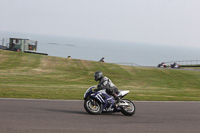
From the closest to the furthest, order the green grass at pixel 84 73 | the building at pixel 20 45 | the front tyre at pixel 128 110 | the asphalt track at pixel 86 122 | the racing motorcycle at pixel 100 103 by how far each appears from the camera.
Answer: the asphalt track at pixel 86 122 → the racing motorcycle at pixel 100 103 → the front tyre at pixel 128 110 → the green grass at pixel 84 73 → the building at pixel 20 45

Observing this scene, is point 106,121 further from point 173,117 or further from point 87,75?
point 87,75

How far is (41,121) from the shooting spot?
8.35 meters

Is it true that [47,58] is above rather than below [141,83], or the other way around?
above

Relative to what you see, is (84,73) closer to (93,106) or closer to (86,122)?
(93,106)

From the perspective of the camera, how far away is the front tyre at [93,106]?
33.0 ft

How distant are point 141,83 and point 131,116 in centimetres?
1960

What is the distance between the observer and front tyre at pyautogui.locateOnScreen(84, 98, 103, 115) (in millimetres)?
10055

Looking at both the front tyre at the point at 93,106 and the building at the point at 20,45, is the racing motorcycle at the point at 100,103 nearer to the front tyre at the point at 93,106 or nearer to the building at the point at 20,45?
the front tyre at the point at 93,106

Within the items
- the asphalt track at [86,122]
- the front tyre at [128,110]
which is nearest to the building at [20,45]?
the asphalt track at [86,122]

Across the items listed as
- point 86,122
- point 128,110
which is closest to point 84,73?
point 128,110

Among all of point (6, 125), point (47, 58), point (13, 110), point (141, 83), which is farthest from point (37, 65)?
point (6, 125)

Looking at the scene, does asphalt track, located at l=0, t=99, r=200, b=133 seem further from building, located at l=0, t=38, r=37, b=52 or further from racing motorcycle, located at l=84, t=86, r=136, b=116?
building, located at l=0, t=38, r=37, b=52

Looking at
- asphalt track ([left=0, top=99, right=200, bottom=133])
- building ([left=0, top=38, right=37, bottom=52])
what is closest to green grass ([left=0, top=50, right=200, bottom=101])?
building ([left=0, top=38, right=37, bottom=52])

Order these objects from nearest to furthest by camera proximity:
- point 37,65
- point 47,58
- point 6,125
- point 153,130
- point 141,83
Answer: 1. point 6,125
2. point 153,130
3. point 141,83
4. point 37,65
5. point 47,58
